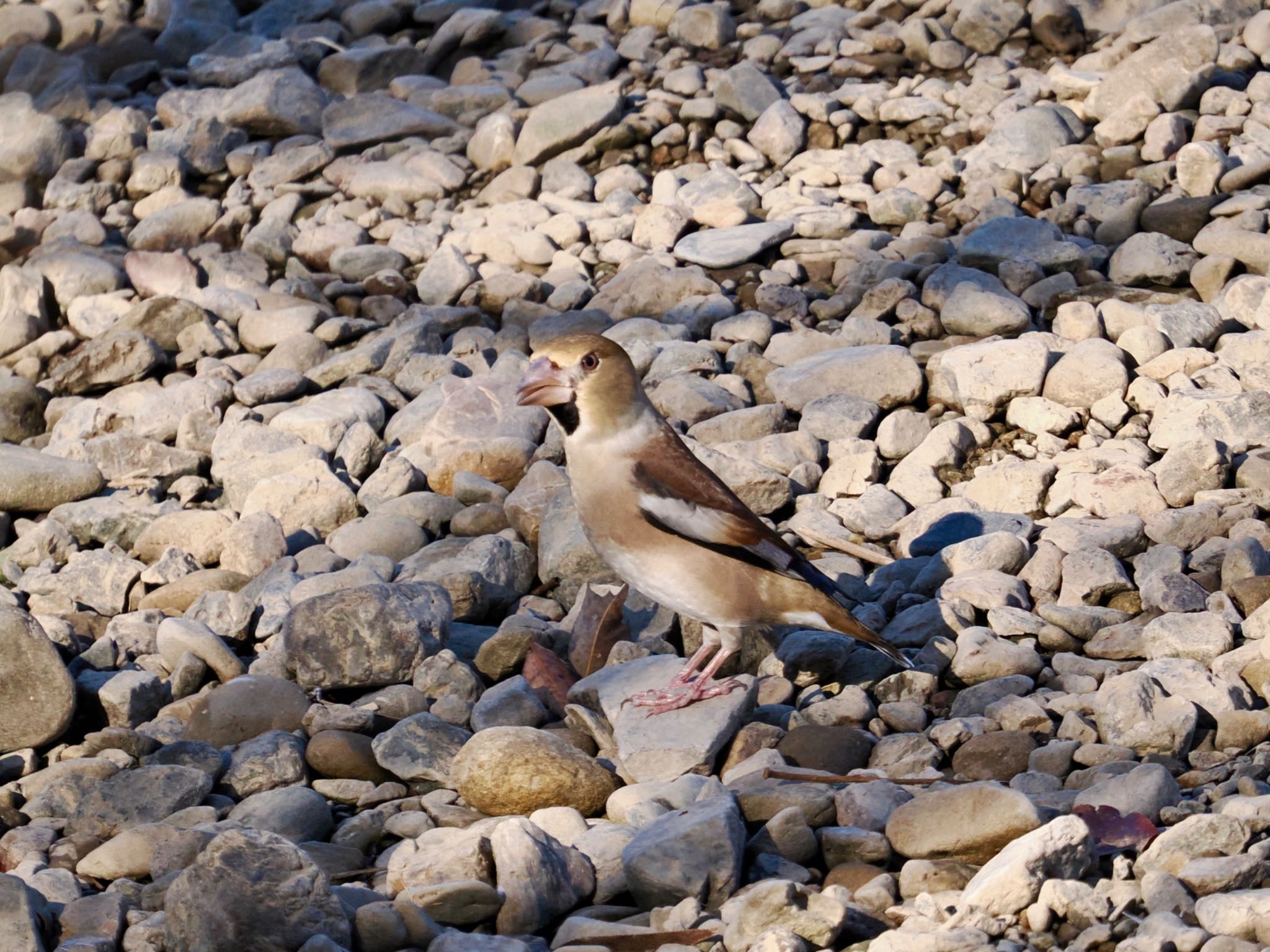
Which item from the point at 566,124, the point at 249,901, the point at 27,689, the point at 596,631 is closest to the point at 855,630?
the point at 596,631

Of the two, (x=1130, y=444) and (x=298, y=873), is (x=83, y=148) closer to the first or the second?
(x=1130, y=444)

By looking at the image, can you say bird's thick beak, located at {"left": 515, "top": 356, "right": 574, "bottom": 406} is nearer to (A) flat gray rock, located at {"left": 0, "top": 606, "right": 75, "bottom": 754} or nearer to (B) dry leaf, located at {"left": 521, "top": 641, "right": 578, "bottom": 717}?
(B) dry leaf, located at {"left": 521, "top": 641, "right": 578, "bottom": 717}

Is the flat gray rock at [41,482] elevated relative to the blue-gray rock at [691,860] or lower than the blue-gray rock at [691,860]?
lower

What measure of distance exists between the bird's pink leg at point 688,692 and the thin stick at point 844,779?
1.34ft

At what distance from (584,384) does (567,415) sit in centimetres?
13

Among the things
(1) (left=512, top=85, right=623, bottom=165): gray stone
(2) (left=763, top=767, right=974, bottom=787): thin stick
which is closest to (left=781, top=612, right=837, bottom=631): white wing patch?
(2) (left=763, top=767, right=974, bottom=787): thin stick

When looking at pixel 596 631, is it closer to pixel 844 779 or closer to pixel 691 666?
pixel 691 666

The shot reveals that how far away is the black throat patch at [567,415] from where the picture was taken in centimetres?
449

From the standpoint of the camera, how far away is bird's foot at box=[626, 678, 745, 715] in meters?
4.31

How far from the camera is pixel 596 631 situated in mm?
4863

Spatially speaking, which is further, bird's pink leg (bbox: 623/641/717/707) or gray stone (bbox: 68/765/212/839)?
bird's pink leg (bbox: 623/641/717/707)

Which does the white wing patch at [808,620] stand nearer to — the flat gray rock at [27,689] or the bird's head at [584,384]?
the bird's head at [584,384]

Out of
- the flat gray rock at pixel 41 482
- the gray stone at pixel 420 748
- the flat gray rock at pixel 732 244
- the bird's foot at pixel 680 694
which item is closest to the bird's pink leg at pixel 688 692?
the bird's foot at pixel 680 694

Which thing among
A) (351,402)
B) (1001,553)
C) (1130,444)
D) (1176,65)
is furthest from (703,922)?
(1176,65)
